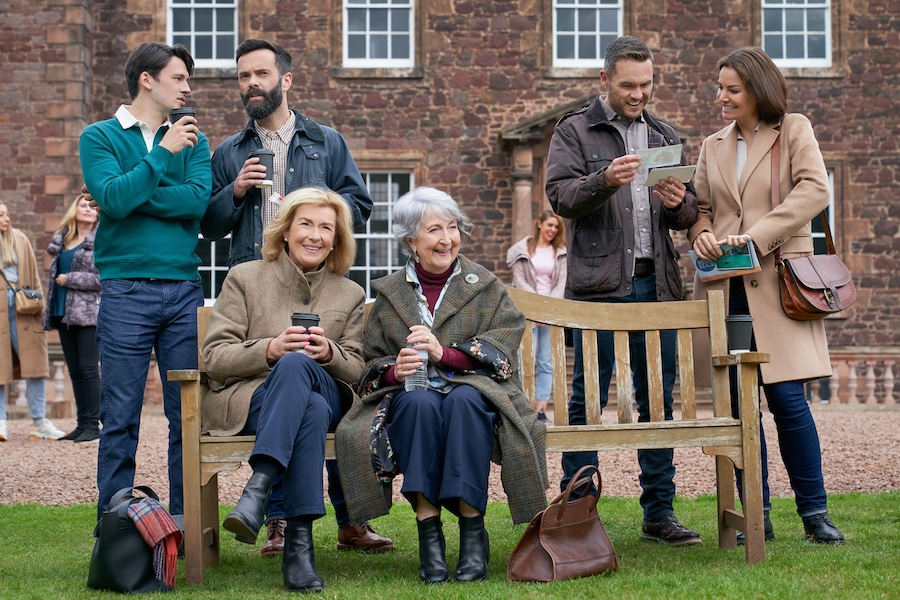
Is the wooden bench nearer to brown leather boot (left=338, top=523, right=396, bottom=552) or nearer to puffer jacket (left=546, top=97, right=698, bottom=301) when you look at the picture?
puffer jacket (left=546, top=97, right=698, bottom=301)

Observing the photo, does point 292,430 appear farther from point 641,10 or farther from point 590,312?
point 641,10

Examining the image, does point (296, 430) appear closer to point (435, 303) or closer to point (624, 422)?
point (435, 303)

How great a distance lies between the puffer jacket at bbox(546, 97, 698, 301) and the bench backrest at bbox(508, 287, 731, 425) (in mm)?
221

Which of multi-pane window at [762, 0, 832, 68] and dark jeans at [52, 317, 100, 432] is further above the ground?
multi-pane window at [762, 0, 832, 68]

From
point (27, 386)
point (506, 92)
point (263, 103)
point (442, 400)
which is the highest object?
point (506, 92)

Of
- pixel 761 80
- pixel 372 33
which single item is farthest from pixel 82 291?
pixel 372 33

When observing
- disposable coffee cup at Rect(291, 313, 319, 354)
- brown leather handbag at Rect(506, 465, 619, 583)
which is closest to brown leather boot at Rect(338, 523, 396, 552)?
brown leather handbag at Rect(506, 465, 619, 583)

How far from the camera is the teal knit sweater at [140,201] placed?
4.62 m

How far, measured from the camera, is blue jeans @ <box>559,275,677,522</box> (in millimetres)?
5078

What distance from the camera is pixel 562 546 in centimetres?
414

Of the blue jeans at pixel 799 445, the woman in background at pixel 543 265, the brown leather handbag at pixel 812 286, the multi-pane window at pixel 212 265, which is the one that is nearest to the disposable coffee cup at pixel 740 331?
the blue jeans at pixel 799 445

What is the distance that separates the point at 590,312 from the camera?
4.89 m

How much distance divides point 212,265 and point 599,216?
11544 mm

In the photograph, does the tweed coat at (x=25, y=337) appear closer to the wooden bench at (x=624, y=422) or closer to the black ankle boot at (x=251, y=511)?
the wooden bench at (x=624, y=422)
